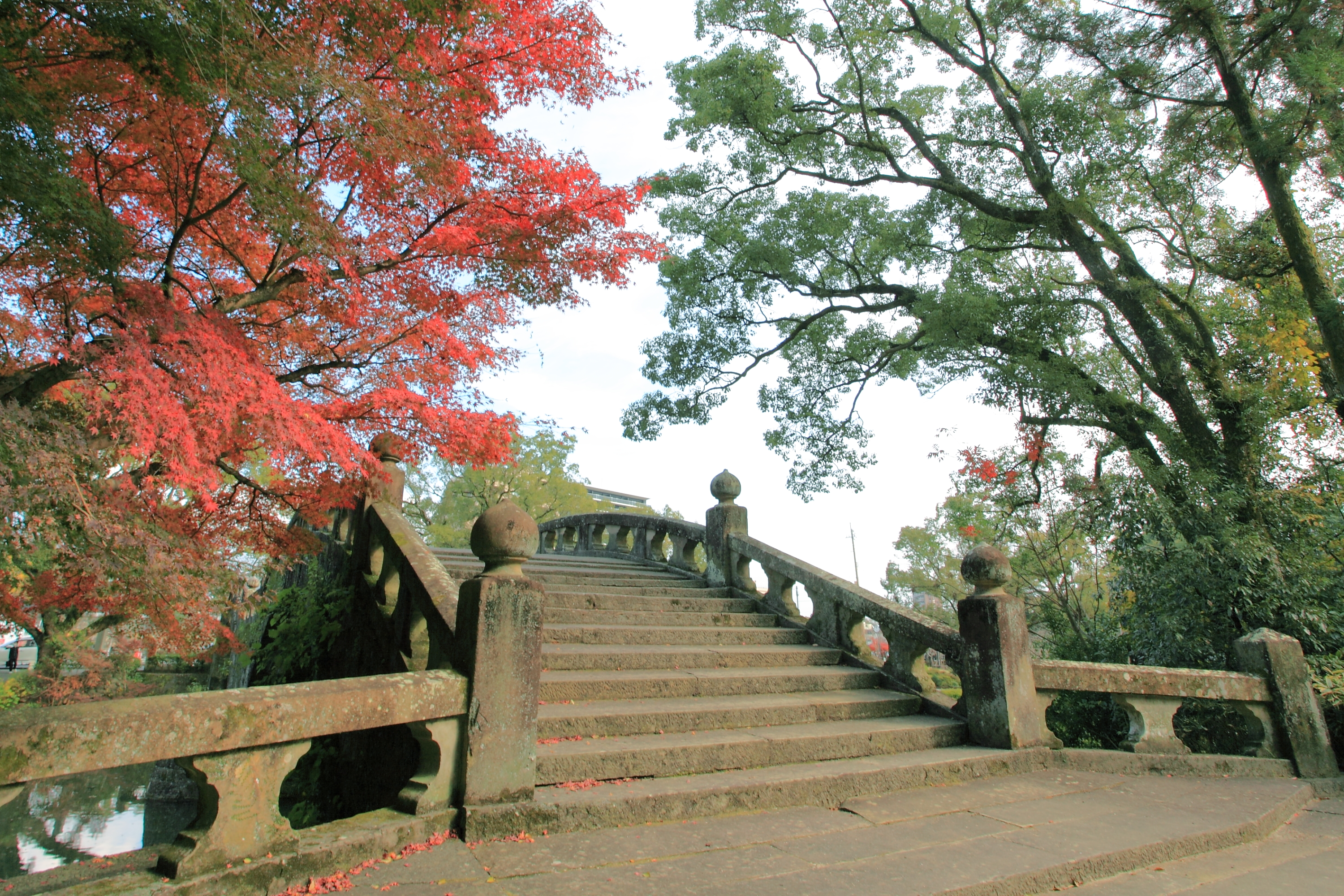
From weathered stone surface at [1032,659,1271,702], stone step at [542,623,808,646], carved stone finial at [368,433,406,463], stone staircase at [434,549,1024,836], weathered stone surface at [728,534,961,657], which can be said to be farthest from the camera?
carved stone finial at [368,433,406,463]

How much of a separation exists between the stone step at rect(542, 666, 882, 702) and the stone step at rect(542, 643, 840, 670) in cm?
6

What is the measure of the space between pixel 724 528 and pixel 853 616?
7.13ft

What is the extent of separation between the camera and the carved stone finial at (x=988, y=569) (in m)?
5.04

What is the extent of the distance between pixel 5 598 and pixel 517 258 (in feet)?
14.3

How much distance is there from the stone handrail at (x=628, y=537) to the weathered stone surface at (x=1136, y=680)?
427 centimetres

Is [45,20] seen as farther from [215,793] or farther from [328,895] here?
[328,895]

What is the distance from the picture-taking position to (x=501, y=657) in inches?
135

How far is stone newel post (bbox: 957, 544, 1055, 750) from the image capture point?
4.73 m

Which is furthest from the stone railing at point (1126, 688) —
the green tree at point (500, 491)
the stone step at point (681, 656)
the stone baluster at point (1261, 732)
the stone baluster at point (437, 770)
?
the green tree at point (500, 491)

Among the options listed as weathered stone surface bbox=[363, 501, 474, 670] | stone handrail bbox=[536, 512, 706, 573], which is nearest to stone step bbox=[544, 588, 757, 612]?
weathered stone surface bbox=[363, 501, 474, 670]

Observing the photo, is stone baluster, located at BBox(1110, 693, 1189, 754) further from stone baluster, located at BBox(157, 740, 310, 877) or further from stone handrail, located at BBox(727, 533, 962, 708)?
stone baluster, located at BBox(157, 740, 310, 877)

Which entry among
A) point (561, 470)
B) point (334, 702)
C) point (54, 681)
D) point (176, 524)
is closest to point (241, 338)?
point (176, 524)

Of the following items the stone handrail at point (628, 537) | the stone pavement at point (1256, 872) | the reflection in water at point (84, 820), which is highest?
A: the stone handrail at point (628, 537)

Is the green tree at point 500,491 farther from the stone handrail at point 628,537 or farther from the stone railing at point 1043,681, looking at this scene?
the stone railing at point 1043,681
